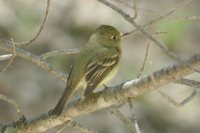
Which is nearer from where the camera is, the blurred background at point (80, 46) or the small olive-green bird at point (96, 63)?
the small olive-green bird at point (96, 63)

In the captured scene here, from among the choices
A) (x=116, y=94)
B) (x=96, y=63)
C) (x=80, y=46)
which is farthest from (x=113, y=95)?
(x=80, y=46)

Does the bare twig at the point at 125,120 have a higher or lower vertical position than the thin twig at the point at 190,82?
higher

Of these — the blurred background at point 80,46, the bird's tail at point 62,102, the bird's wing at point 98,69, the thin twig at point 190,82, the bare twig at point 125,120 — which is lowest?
the thin twig at point 190,82

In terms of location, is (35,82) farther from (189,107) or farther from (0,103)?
(189,107)

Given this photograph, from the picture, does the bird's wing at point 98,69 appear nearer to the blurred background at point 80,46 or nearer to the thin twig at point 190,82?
the thin twig at point 190,82

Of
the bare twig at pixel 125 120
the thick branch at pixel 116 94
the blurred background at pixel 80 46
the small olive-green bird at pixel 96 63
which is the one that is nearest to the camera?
the thick branch at pixel 116 94

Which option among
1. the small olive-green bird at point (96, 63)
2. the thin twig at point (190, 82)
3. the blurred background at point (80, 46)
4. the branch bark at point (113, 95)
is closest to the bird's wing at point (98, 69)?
the small olive-green bird at point (96, 63)

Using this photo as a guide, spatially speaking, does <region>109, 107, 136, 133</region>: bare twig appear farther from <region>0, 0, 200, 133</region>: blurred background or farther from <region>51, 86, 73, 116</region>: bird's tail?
<region>0, 0, 200, 133</region>: blurred background
